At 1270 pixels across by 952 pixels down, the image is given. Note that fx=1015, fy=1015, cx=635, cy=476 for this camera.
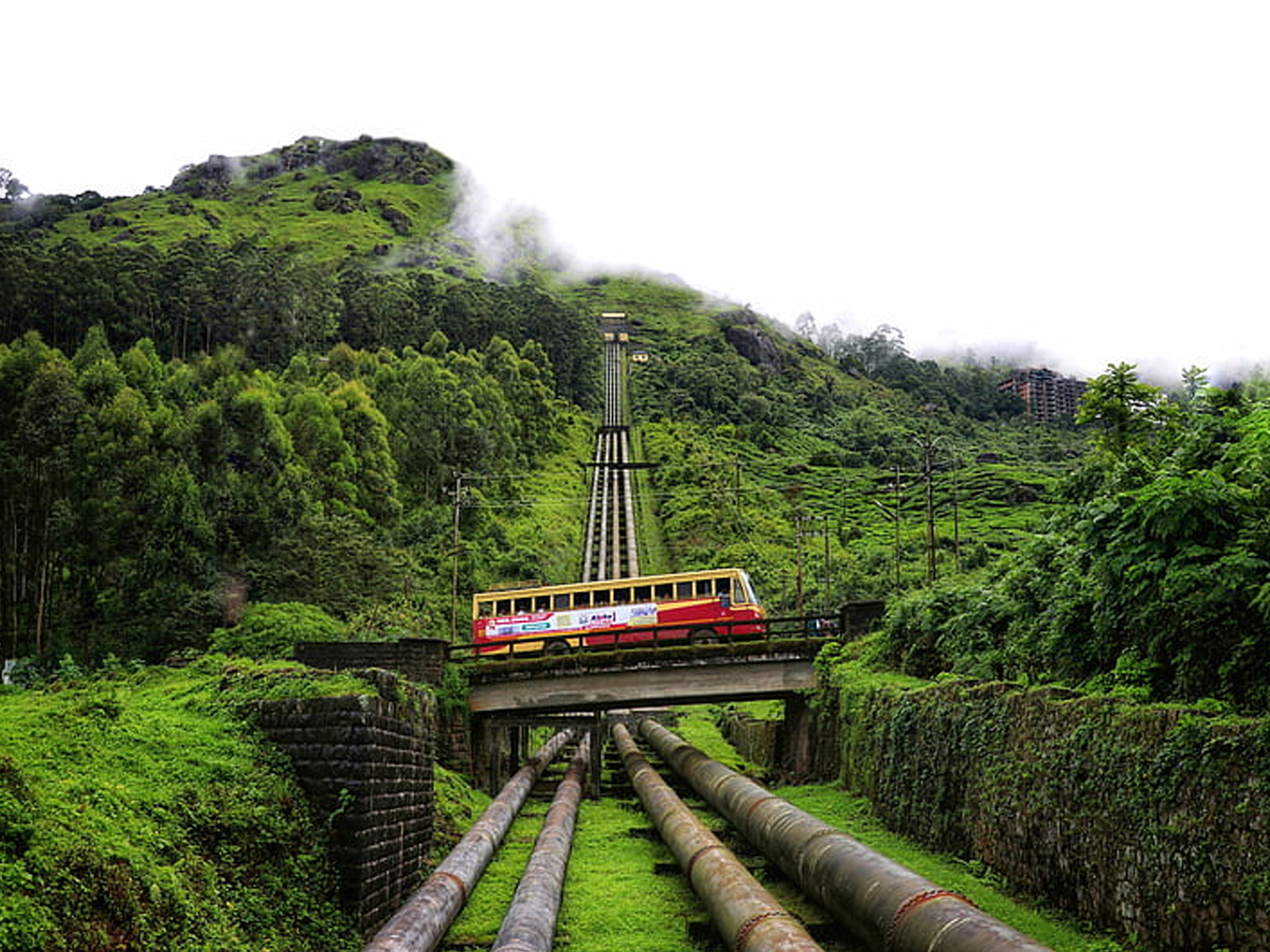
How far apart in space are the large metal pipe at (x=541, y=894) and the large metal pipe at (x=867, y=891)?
290 centimetres

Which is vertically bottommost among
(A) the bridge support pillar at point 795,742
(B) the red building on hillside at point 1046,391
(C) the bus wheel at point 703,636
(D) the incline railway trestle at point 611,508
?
(A) the bridge support pillar at point 795,742

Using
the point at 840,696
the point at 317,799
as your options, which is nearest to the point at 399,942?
the point at 317,799

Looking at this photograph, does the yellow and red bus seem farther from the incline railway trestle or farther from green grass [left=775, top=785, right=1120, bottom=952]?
the incline railway trestle

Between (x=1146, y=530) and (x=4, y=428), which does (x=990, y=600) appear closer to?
(x=1146, y=530)

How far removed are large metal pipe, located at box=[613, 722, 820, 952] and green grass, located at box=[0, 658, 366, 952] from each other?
3.76 meters

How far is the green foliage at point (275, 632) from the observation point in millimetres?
32844

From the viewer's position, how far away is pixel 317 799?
33.6 ft

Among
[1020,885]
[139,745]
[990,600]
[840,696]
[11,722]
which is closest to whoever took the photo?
[11,722]

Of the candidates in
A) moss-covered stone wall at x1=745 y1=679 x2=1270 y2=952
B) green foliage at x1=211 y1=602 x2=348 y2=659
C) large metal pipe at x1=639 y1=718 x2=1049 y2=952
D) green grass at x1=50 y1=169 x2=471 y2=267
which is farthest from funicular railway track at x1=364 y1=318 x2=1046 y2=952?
green grass at x1=50 y1=169 x2=471 y2=267

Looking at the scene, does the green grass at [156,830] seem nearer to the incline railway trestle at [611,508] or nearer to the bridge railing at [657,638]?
the bridge railing at [657,638]

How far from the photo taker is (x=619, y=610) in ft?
107

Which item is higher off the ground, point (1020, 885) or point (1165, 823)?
point (1165, 823)

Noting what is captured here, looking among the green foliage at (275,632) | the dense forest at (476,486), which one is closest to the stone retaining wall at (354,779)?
the dense forest at (476,486)

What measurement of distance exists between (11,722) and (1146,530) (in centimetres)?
1114
